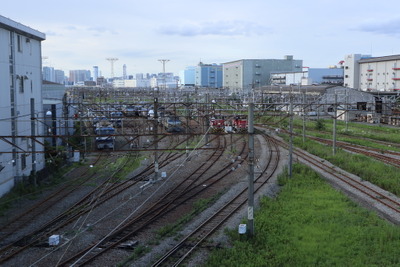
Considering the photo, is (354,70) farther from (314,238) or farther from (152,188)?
(314,238)

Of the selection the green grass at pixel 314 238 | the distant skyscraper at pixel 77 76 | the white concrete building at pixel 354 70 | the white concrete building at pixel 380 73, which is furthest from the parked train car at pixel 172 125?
the distant skyscraper at pixel 77 76

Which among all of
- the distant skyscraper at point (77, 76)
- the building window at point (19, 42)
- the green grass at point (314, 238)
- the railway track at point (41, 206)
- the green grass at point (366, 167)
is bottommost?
the railway track at point (41, 206)

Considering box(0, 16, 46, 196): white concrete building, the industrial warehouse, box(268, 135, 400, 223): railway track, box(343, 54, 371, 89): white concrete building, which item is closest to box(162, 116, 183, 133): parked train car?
the industrial warehouse

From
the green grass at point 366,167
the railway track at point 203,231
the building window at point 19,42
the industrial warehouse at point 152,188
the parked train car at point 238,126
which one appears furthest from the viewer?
the parked train car at point 238,126

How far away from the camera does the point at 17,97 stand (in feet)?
44.8

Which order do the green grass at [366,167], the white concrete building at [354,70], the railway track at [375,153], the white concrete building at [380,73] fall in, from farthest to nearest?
1. the white concrete building at [354,70]
2. the white concrete building at [380,73]
3. the railway track at [375,153]
4. the green grass at [366,167]

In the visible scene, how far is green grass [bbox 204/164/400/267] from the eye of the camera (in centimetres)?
705

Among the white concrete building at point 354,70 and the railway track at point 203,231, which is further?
the white concrete building at point 354,70

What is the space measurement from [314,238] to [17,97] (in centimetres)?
1039

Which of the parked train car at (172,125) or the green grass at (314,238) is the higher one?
the parked train car at (172,125)

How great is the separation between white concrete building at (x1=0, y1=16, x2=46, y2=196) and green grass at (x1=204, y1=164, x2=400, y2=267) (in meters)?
6.43

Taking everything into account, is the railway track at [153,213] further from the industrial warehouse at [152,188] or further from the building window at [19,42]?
the building window at [19,42]

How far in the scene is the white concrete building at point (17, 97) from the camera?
12.4m

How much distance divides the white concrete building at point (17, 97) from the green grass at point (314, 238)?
21.1ft
